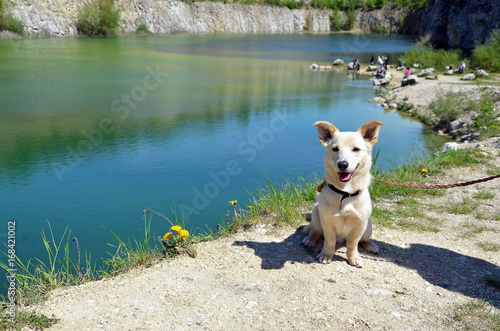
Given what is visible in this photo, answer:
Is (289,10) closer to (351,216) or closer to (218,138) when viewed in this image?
(218,138)

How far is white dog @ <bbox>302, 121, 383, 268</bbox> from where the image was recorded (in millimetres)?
4207

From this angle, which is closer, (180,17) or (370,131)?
(370,131)

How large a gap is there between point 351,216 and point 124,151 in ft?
37.2

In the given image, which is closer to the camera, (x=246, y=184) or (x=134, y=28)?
(x=246, y=184)

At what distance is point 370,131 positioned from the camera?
14.7ft

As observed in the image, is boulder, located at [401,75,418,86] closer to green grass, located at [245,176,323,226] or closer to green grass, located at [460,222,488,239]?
green grass, located at [245,176,323,226]

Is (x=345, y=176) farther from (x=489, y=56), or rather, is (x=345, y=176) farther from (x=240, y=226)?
(x=489, y=56)

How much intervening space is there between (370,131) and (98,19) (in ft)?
225

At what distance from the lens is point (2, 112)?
18266 millimetres

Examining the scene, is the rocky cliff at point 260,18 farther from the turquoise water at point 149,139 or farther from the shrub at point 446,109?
the shrub at point 446,109

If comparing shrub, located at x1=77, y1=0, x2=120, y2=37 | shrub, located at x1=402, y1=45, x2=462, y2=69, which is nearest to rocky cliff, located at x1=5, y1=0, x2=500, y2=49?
shrub, located at x1=77, y1=0, x2=120, y2=37

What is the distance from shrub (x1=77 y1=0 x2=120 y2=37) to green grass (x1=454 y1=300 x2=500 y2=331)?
6953 centimetres

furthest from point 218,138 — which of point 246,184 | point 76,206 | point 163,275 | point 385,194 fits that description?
point 163,275

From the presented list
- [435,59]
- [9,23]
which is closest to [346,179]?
[435,59]
